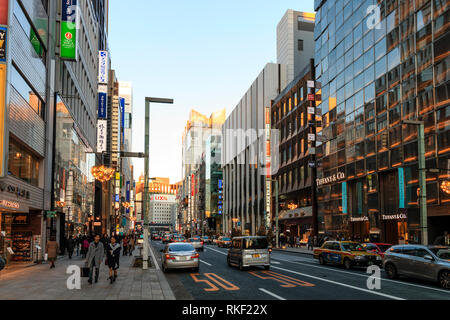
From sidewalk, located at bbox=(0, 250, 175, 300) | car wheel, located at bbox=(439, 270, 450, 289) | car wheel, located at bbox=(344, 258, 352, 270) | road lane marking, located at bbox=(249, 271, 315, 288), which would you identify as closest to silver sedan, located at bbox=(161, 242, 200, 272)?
sidewalk, located at bbox=(0, 250, 175, 300)

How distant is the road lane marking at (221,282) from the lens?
16177 millimetres

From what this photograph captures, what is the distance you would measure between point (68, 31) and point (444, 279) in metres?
30.3

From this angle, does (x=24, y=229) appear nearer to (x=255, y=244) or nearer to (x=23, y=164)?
(x=23, y=164)

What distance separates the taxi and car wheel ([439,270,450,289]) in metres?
7.42

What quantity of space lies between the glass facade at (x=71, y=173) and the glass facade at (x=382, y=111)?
2685cm

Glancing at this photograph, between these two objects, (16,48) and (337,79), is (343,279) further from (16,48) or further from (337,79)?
(337,79)

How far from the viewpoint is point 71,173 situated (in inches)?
1625

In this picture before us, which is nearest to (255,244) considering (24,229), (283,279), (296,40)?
(283,279)

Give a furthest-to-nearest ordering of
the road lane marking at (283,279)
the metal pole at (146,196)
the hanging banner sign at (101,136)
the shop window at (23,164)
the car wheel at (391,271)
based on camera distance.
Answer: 1. the hanging banner sign at (101,136)
2. the shop window at (23,164)
3. the metal pole at (146,196)
4. the car wheel at (391,271)
5. the road lane marking at (283,279)

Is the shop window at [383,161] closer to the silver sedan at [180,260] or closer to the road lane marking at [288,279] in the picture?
the road lane marking at [288,279]

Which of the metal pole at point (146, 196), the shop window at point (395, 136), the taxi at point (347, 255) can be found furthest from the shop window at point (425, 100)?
the metal pole at point (146, 196)

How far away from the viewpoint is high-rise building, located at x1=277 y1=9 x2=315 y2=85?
84438 millimetres

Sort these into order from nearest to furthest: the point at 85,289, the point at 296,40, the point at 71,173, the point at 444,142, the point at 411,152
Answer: the point at 85,289 < the point at 444,142 < the point at 411,152 < the point at 71,173 < the point at 296,40
